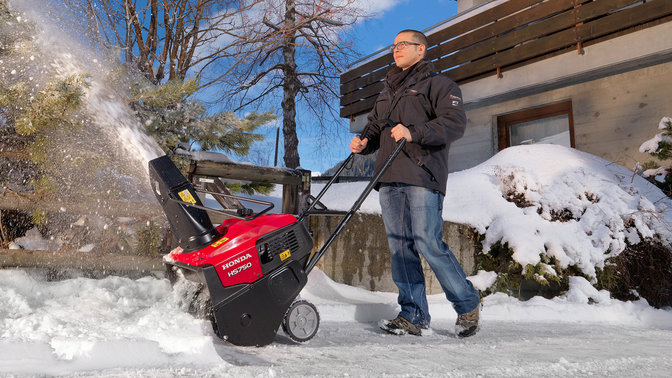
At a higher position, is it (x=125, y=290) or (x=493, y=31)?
(x=493, y=31)

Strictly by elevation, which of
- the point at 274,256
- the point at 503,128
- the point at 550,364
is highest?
the point at 503,128

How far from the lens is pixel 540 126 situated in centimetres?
959

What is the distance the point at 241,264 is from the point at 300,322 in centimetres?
52

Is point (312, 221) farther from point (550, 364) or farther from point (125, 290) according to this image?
point (550, 364)

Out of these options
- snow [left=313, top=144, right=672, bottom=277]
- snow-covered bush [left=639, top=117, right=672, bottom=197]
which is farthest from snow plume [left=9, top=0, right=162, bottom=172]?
snow-covered bush [left=639, top=117, right=672, bottom=197]

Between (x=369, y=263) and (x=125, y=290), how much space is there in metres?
2.39

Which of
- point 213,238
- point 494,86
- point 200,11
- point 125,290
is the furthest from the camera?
point 494,86

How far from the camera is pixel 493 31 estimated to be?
32.4ft

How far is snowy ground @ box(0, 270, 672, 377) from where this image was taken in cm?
188

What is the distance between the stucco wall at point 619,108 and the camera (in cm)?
771

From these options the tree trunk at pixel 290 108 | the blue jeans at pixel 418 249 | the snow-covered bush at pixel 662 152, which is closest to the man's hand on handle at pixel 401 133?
the blue jeans at pixel 418 249

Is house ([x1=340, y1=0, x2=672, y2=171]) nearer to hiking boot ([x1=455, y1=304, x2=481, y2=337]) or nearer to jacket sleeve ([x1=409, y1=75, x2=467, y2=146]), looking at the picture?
jacket sleeve ([x1=409, y1=75, x2=467, y2=146])

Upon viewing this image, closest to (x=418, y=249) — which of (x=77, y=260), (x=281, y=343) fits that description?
(x=281, y=343)

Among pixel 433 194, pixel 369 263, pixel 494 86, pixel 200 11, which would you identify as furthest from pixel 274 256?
pixel 494 86
